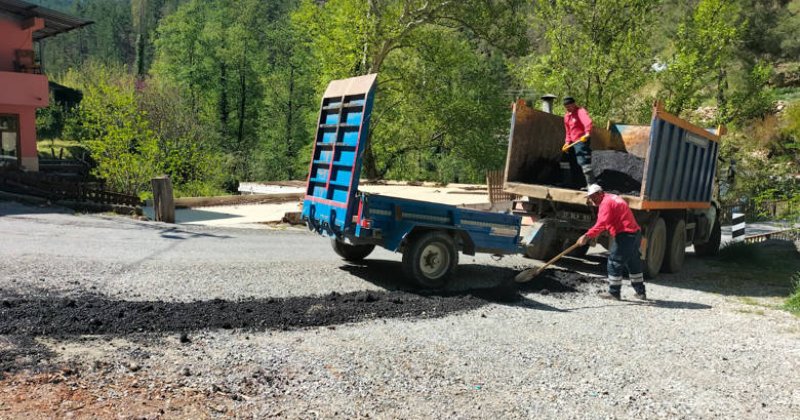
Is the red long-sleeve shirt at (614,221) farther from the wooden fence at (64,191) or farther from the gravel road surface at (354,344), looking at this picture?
the wooden fence at (64,191)

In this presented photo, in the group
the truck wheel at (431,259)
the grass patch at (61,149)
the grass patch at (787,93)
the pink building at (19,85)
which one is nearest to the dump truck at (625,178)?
the truck wheel at (431,259)

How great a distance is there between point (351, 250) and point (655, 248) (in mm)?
4981

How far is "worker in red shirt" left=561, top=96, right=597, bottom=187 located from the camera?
32.2ft

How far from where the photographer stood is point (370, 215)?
25.5 ft

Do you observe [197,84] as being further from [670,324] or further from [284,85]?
[670,324]

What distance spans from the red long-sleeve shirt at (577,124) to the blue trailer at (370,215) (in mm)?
2180

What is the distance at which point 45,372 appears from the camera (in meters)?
4.43

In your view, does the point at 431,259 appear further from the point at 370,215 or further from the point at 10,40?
the point at 10,40

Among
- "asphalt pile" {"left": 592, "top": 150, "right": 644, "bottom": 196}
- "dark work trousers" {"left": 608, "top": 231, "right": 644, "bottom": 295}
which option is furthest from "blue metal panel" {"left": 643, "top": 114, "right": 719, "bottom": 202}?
"dark work trousers" {"left": 608, "top": 231, "right": 644, "bottom": 295}

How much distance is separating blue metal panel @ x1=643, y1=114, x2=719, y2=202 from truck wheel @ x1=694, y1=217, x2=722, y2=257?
51.6 inches

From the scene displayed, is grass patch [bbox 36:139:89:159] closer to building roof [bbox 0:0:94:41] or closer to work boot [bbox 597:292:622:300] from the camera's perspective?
building roof [bbox 0:0:94:41]

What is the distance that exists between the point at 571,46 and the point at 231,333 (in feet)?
52.8

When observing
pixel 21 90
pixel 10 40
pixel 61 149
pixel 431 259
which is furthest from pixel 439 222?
pixel 61 149

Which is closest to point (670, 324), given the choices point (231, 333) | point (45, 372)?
point (231, 333)
